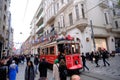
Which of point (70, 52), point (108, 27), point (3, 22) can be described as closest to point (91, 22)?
point (108, 27)

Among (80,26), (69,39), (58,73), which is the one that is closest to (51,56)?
(69,39)

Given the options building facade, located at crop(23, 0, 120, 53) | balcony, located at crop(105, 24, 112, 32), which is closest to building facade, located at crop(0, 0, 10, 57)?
building facade, located at crop(23, 0, 120, 53)

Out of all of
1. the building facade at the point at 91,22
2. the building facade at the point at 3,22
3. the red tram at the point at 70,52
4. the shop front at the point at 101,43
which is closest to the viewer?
the red tram at the point at 70,52

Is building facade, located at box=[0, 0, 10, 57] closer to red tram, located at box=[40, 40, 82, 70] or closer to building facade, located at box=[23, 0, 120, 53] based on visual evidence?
building facade, located at box=[23, 0, 120, 53]

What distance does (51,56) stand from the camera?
13969mm

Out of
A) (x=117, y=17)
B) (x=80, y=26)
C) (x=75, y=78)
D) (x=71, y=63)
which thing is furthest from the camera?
(x=117, y=17)

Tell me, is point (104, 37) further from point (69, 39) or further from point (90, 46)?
point (69, 39)

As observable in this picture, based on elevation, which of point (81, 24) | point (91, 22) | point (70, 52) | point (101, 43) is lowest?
point (70, 52)

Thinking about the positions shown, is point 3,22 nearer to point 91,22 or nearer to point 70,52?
point 91,22

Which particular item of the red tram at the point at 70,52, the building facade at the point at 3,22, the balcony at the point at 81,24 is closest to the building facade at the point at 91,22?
the balcony at the point at 81,24

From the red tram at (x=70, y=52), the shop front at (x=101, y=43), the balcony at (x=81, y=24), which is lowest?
the red tram at (x=70, y=52)

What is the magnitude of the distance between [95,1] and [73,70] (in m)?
18.3

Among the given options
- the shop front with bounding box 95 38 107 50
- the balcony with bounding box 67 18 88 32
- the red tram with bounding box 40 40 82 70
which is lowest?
the red tram with bounding box 40 40 82 70

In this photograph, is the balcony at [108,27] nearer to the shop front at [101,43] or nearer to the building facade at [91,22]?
the building facade at [91,22]
